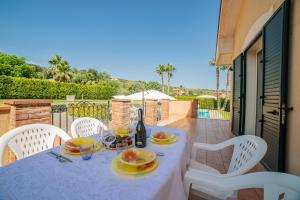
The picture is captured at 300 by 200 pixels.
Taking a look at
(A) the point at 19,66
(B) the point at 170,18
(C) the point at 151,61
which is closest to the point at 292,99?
(B) the point at 170,18

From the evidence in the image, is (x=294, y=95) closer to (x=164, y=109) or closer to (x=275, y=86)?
(x=275, y=86)

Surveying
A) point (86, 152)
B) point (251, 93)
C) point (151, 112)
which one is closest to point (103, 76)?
point (151, 112)

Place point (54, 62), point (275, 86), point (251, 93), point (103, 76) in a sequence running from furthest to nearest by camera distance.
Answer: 1. point (103, 76)
2. point (54, 62)
3. point (251, 93)
4. point (275, 86)

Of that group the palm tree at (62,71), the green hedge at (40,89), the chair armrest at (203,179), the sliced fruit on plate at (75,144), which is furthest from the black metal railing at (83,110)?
the palm tree at (62,71)

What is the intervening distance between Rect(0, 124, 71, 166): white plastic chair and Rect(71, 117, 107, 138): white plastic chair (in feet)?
0.94

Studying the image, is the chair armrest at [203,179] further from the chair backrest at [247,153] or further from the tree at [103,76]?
the tree at [103,76]

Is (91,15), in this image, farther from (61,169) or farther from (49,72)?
(49,72)

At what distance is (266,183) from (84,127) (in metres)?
1.83

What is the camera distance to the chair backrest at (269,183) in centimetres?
75

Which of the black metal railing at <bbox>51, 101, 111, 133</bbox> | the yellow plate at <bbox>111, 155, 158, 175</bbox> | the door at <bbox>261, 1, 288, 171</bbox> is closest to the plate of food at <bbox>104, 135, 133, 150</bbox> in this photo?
the yellow plate at <bbox>111, 155, 158, 175</bbox>

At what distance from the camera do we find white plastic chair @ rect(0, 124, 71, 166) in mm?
1175

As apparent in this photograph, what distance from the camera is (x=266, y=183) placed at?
2.64 ft

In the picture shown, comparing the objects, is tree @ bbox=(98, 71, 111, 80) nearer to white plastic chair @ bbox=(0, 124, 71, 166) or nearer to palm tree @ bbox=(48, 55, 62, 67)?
palm tree @ bbox=(48, 55, 62, 67)

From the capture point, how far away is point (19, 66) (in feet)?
78.3
